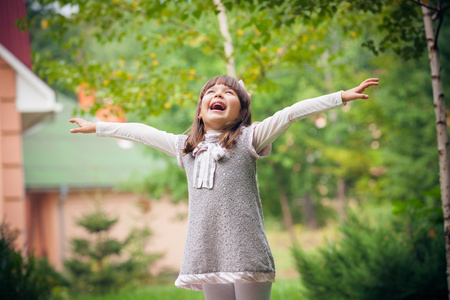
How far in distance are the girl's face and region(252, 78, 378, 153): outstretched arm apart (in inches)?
Answer: 6.6

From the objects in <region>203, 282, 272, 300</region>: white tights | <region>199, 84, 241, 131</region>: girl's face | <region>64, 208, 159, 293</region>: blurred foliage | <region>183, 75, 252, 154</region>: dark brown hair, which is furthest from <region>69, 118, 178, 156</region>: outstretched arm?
<region>64, 208, 159, 293</region>: blurred foliage

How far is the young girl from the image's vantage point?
2.39 m

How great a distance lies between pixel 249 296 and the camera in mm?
2443

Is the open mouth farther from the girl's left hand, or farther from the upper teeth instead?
the girl's left hand

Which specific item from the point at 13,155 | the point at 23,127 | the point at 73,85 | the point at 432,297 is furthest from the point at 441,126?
the point at 23,127

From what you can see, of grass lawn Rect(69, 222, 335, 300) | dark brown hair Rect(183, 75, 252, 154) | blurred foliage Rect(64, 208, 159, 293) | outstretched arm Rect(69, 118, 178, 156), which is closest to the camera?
dark brown hair Rect(183, 75, 252, 154)

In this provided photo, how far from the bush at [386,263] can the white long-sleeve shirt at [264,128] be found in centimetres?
194

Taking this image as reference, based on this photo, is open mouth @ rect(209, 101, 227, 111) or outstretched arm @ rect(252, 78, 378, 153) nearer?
outstretched arm @ rect(252, 78, 378, 153)

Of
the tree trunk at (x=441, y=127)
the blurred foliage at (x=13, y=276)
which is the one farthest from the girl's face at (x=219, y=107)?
the blurred foliage at (x=13, y=276)

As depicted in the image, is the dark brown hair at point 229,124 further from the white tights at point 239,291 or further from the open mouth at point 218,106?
the white tights at point 239,291

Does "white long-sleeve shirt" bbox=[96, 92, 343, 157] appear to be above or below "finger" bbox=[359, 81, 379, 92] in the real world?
below

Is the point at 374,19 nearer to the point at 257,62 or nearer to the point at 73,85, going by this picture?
the point at 257,62

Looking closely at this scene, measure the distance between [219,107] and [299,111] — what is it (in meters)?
0.44

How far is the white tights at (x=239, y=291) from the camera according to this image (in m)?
2.44
